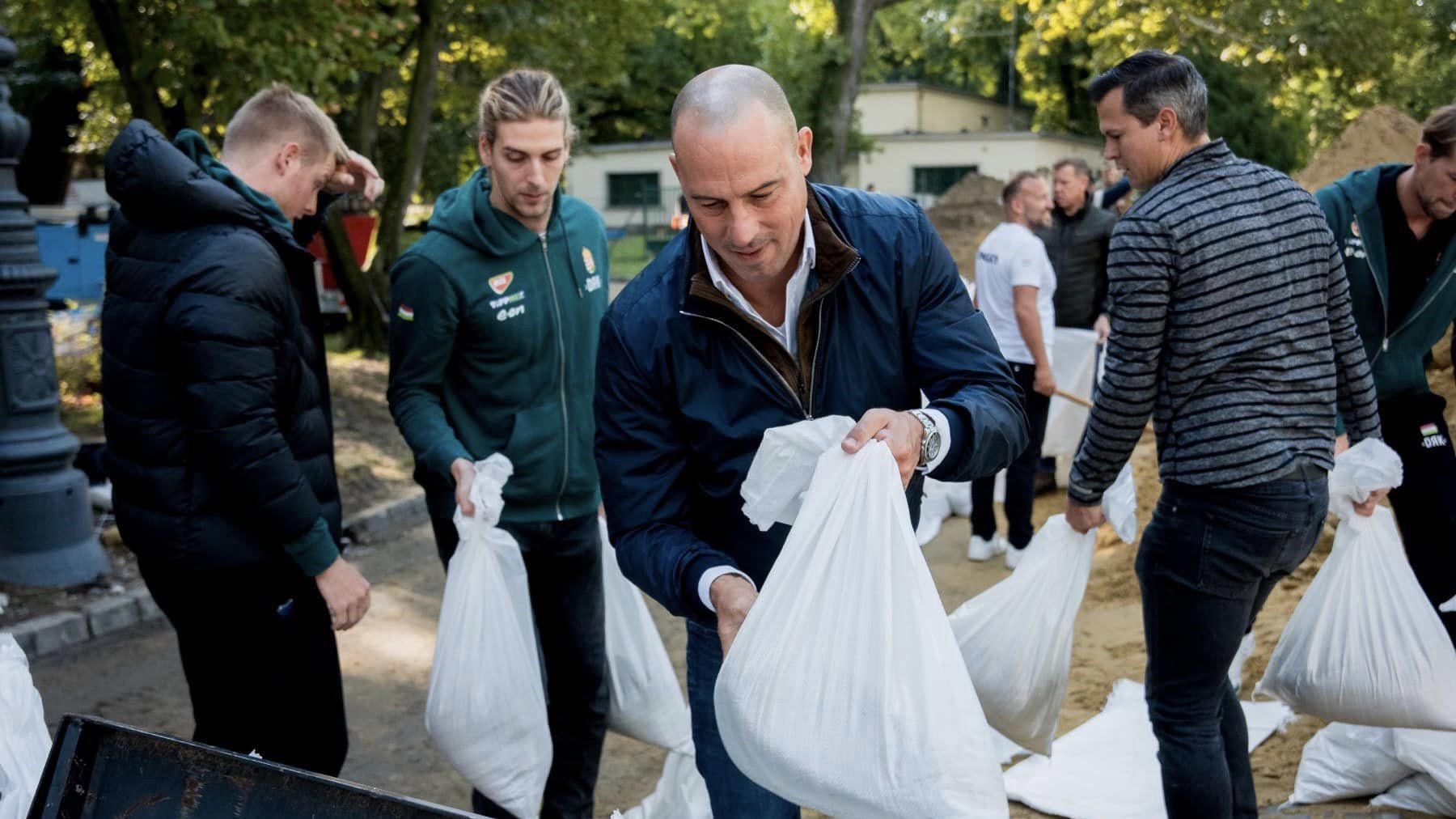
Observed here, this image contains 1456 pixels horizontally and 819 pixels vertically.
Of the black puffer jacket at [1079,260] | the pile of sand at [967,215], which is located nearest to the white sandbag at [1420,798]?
the black puffer jacket at [1079,260]

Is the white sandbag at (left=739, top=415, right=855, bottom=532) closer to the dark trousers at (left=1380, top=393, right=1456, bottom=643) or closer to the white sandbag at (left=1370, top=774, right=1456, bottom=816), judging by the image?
the dark trousers at (left=1380, top=393, right=1456, bottom=643)

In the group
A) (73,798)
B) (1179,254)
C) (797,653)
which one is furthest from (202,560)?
(1179,254)

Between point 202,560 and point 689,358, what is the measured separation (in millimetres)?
1352

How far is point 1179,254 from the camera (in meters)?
2.92

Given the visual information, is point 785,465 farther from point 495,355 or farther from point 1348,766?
point 1348,766

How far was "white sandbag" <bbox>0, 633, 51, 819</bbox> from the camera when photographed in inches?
87.4

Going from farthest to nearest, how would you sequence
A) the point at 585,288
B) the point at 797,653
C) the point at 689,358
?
the point at 585,288 → the point at 689,358 → the point at 797,653

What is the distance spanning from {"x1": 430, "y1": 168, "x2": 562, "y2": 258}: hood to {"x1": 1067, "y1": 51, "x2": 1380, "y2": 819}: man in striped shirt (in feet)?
5.03

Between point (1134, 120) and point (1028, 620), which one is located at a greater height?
point (1134, 120)

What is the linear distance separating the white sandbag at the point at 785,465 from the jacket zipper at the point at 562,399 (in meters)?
1.43

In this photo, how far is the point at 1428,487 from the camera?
3.71 meters

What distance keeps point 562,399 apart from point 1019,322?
3.87 meters

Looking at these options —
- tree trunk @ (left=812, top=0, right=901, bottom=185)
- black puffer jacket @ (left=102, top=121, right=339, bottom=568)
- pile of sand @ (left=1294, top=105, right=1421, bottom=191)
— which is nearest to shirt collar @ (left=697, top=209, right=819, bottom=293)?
black puffer jacket @ (left=102, top=121, right=339, bottom=568)

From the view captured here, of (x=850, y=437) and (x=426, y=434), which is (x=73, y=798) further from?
(x=426, y=434)
